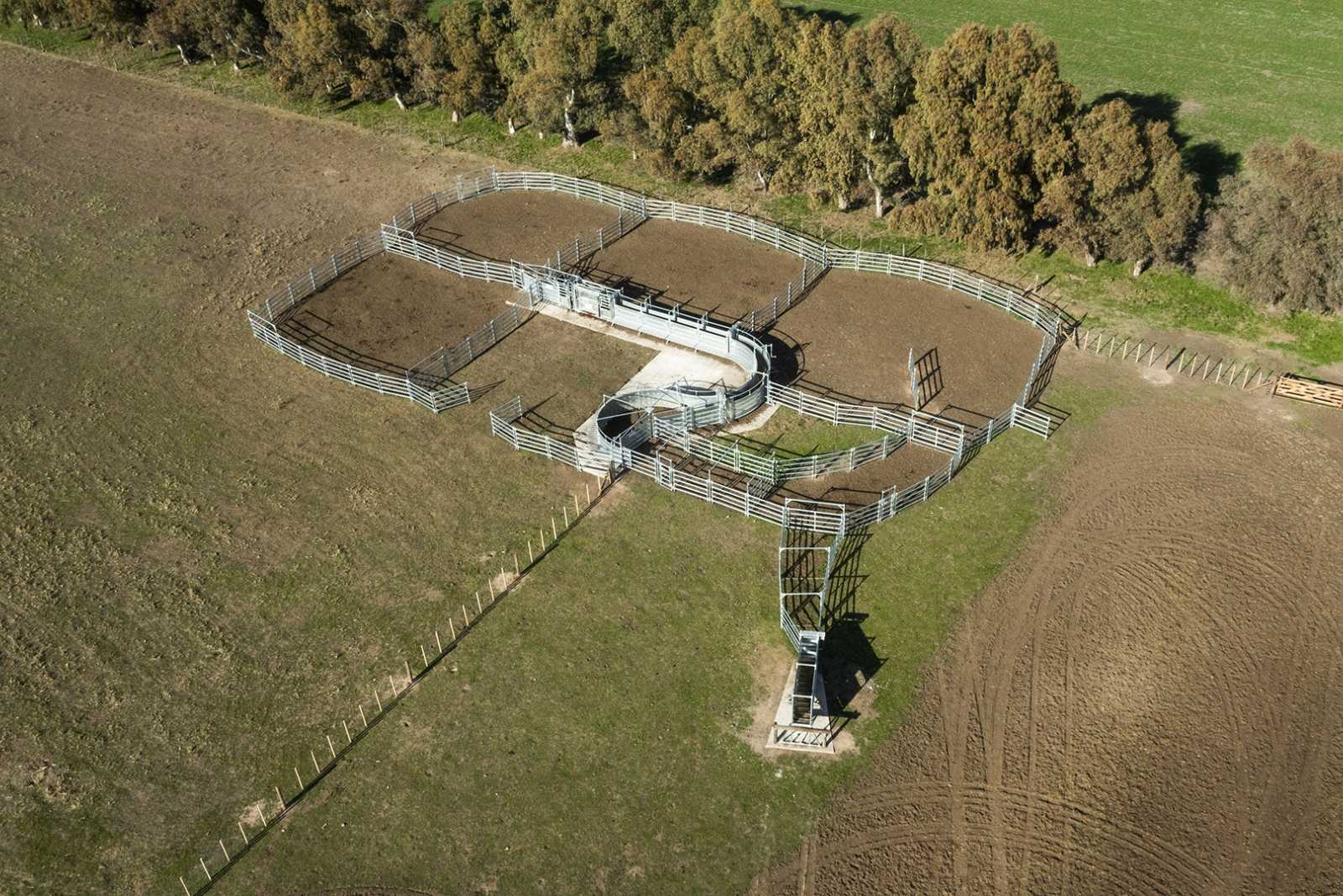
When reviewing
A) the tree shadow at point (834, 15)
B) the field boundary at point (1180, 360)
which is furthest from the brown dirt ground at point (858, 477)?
the tree shadow at point (834, 15)

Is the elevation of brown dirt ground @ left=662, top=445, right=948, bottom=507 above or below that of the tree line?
below

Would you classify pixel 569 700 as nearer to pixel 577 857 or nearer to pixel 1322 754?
pixel 577 857

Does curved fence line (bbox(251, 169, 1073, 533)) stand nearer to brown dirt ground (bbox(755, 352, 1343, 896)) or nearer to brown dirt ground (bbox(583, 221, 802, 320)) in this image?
brown dirt ground (bbox(583, 221, 802, 320))

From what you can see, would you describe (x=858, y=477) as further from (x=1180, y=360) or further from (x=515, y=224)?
(x=515, y=224)

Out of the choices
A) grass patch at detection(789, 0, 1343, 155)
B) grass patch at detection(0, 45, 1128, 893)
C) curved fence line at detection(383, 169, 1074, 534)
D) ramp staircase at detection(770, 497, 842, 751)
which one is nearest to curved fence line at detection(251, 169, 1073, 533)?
curved fence line at detection(383, 169, 1074, 534)

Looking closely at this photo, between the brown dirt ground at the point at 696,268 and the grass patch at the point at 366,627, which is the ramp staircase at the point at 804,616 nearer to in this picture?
the grass patch at the point at 366,627

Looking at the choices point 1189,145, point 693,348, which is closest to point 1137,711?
point 693,348
